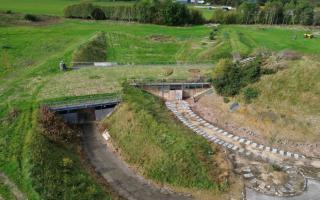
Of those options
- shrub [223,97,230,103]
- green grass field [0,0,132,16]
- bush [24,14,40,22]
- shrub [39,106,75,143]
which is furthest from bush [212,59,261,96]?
green grass field [0,0,132,16]

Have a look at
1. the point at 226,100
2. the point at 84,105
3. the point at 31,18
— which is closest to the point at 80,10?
the point at 31,18

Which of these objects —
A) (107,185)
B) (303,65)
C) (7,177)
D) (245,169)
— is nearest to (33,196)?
(7,177)

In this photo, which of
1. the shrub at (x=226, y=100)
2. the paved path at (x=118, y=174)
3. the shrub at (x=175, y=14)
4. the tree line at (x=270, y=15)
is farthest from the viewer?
the tree line at (x=270, y=15)

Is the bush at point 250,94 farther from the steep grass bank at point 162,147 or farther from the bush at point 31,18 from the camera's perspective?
the bush at point 31,18

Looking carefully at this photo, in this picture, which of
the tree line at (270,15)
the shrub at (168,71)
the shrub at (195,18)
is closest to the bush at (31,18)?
the shrub at (195,18)

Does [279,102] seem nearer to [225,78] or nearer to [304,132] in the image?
[304,132]

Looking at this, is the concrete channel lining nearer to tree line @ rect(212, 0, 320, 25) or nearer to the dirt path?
the dirt path
